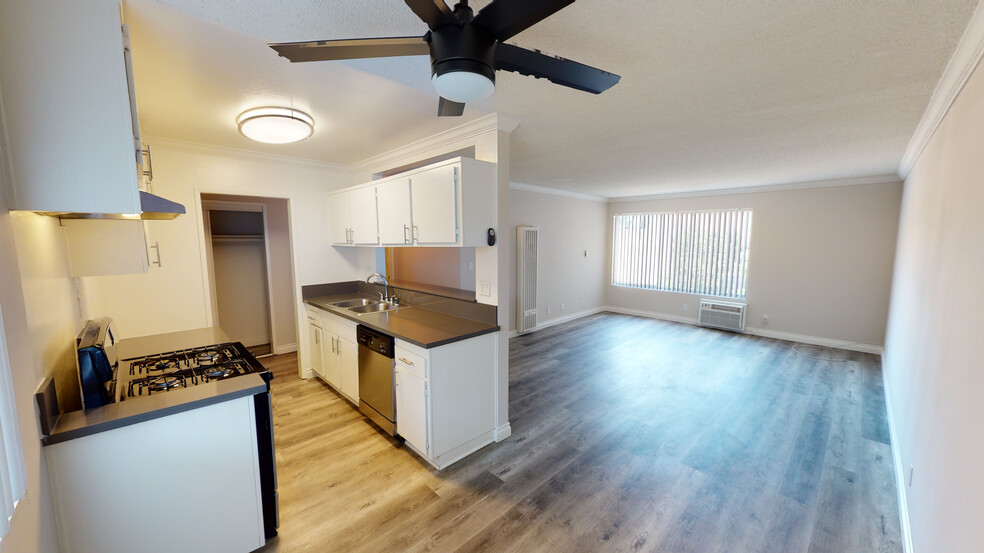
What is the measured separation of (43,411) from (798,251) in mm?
7372

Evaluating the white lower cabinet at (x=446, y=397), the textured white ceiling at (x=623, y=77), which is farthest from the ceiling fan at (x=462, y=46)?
the white lower cabinet at (x=446, y=397)

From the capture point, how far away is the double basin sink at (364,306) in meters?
3.50

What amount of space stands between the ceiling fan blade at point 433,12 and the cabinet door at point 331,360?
2.96m

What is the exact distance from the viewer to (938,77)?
1797 mm

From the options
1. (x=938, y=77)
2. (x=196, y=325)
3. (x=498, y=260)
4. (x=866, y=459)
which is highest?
(x=938, y=77)

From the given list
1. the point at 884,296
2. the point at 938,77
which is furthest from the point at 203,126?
the point at 884,296

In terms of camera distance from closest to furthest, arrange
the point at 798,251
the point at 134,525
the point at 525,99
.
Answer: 1. the point at 134,525
2. the point at 525,99
3. the point at 798,251

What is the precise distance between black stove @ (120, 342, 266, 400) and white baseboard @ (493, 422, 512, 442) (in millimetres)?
1691

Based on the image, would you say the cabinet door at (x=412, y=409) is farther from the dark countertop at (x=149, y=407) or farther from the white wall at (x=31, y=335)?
the white wall at (x=31, y=335)

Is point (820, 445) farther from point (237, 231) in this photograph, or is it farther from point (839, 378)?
point (237, 231)

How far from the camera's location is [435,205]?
8.27 ft

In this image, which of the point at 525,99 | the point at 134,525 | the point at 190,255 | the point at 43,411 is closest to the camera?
the point at 43,411

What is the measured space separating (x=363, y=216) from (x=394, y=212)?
0.56 metres

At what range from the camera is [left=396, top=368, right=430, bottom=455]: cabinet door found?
7.64ft
